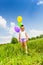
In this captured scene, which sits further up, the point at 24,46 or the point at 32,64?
the point at 24,46

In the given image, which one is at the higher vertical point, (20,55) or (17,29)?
(17,29)

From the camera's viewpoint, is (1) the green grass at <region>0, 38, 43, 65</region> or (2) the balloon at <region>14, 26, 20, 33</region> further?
(2) the balloon at <region>14, 26, 20, 33</region>

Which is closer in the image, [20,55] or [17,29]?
[20,55]

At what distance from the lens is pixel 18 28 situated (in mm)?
9906

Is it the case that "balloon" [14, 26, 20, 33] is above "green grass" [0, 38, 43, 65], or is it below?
above

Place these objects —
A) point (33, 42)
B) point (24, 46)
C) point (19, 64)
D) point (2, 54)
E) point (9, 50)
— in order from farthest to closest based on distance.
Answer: point (33, 42) → point (24, 46) → point (9, 50) → point (2, 54) → point (19, 64)

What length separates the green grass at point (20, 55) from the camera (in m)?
7.30

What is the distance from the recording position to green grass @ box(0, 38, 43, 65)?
7.30m

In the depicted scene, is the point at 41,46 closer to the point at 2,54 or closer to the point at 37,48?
the point at 37,48

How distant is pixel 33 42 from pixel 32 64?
16.6 ft

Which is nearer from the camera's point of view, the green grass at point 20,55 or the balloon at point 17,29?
the green grass at point 20,55

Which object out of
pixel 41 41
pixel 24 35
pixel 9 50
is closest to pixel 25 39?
pixel 24 35

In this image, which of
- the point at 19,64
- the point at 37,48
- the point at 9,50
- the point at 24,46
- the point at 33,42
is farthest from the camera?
the point at 33,42

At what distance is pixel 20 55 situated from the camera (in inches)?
353
